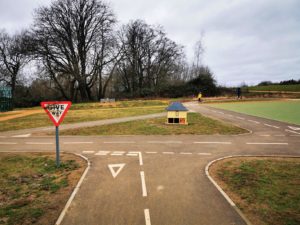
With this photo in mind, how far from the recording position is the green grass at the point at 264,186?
482 centimetres

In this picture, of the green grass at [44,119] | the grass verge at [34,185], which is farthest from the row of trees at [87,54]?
the grass verge at [34,185]

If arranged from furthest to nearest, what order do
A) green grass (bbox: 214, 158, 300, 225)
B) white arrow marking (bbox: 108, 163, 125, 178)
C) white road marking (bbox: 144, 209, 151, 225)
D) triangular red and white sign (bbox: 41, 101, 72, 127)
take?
triangular red and white sign (bbox: 41, 101, 72, 127)
white arrow marking (bbox: 108, 163, 125, 178)
green grass (bbox: 214, 158, 300, 225)
white road marking (bbox: 144, 209, 151, 225)

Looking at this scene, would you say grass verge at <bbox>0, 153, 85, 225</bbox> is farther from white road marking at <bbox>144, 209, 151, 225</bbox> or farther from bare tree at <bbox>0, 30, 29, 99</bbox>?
bare tree at <bbox>0, 30, 29, 99</bbox>

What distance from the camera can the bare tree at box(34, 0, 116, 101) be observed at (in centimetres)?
3731

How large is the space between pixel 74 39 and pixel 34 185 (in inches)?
1497

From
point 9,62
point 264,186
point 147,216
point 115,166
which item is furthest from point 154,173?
point 9,62

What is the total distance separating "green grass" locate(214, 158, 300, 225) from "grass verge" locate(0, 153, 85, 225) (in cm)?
433

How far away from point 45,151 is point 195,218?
27.2ft

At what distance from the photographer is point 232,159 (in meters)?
8.78

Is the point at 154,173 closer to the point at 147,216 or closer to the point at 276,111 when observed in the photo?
the point at 147,216

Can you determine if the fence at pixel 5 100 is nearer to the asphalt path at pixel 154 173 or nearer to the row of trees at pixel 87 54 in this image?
the row of trees at pixel 87 54

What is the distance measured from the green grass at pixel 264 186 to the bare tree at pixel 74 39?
3573 centimetres

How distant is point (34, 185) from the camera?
266 inches

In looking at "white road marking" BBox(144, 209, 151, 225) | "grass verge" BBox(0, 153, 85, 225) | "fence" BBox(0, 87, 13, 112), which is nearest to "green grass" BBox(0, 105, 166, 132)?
"grass verge" BBox(0, 153, 85, 225)
